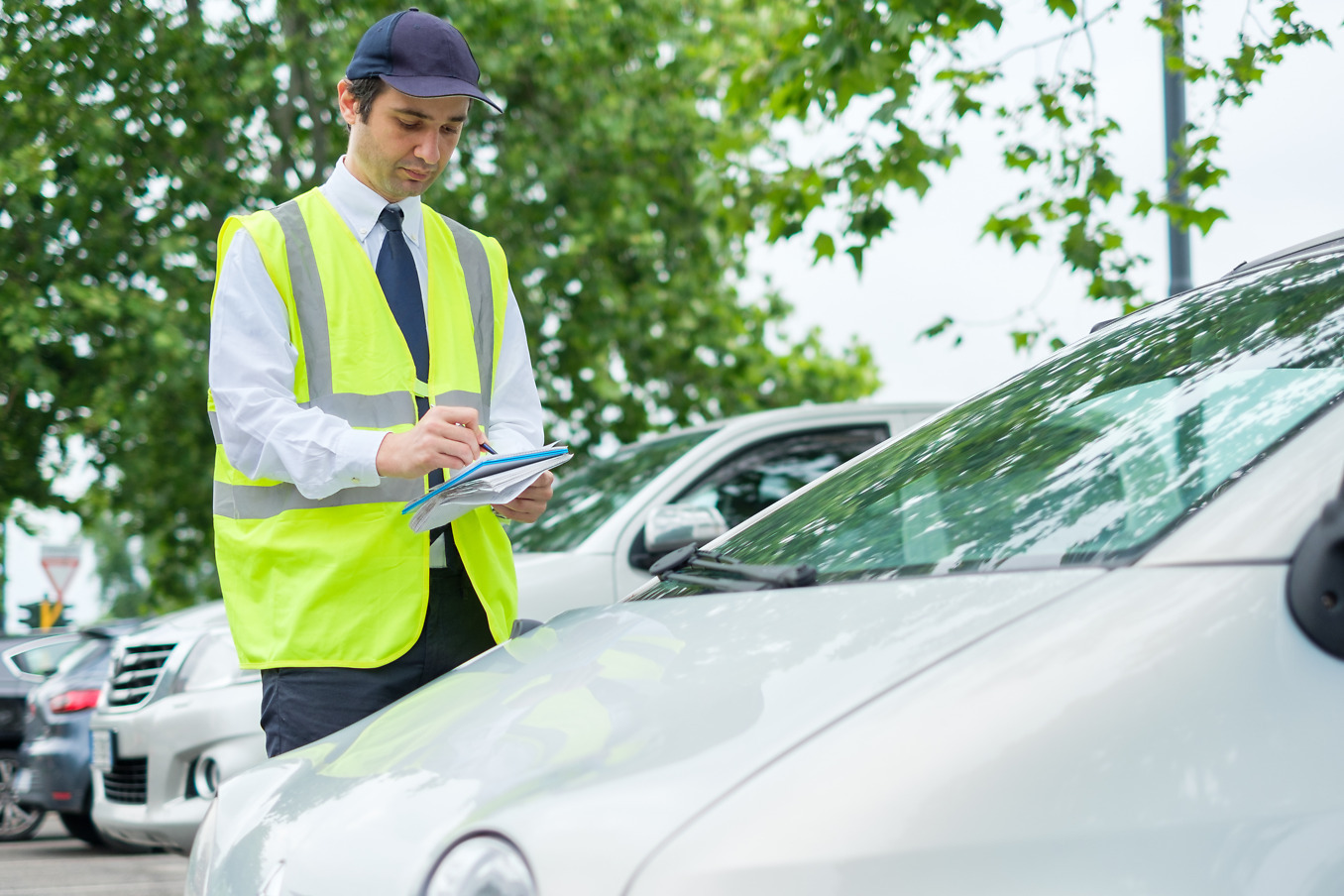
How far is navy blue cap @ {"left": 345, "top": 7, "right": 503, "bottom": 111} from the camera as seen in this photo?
237 cm

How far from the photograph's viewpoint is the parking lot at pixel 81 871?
611cm

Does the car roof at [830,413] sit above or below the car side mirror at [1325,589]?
below

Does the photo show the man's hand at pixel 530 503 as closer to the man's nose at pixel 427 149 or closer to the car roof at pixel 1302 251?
the man's nose at pixel 427 149

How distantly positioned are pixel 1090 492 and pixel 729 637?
49cm

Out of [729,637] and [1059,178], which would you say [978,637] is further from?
[1059,178]

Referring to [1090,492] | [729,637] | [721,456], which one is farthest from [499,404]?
[721,456]

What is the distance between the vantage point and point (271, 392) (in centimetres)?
226

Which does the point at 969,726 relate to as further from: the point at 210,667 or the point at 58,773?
the point at 58,773

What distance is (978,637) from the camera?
137cm

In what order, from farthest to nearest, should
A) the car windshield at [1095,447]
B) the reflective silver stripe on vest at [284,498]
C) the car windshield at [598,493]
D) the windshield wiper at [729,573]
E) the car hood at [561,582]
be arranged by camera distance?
the car windshield at [598,493]
the car hood at [561,582]
the reflective silver stripe on vest at [284,498]
the windshield wiper at [729,573]
the car windshield at [1095,447]

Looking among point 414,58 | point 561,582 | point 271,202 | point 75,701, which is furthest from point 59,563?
point 414,58

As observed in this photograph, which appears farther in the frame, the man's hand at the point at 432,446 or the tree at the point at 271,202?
the tree at the point at 271,202

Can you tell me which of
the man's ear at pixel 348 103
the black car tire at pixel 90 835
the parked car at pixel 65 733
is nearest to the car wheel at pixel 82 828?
the black car tire at pixel 90 835

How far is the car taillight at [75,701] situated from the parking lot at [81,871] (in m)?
0.83
